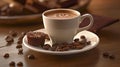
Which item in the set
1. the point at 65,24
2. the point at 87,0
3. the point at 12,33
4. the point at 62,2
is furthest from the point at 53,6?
the point at 65,24

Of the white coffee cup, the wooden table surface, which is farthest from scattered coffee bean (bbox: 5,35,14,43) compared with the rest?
the white coffee cup

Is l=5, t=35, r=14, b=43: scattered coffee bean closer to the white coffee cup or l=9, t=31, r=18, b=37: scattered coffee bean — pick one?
l=9, t=31, r=18, b=37: scattered coffee bean

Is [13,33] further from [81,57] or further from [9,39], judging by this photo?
[81,57]

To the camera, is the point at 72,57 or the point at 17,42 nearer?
the point at 72,57

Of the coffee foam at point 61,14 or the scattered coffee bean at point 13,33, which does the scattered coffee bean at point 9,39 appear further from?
the coffee foam at point 61,14

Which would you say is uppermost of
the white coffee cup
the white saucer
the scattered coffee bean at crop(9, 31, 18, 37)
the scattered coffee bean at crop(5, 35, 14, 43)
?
the white coffee cup

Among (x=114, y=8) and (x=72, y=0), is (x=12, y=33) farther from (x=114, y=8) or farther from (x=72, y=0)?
(x=114, y=8)

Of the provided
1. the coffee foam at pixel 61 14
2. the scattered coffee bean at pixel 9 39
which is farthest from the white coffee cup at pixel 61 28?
the scattered coffee bean at pixel 9 39

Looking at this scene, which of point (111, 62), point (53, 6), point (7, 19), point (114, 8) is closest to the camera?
point (111, 62)

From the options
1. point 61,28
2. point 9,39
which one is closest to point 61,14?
point 61,28

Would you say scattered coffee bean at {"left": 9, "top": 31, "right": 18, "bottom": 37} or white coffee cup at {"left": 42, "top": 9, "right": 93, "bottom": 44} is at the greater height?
white coffee cup at {"left": 42, "top": 9, "right": 93, "bottom": 44}

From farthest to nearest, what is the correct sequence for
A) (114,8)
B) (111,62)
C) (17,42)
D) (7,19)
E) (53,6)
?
(114,8), (53,6), (7,19), (17,42), (111,62)
